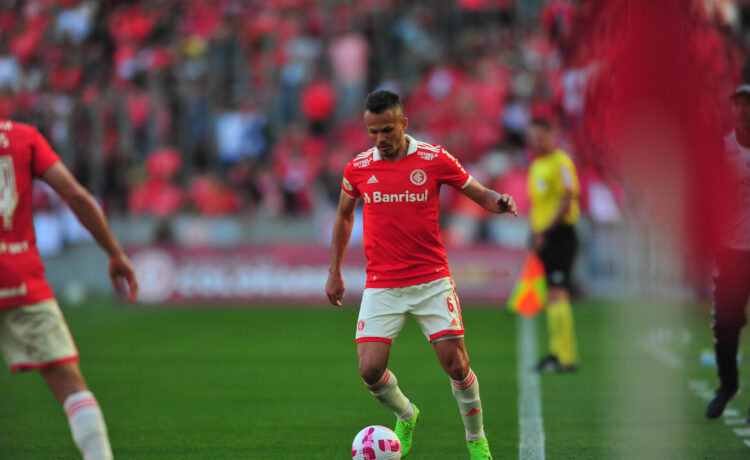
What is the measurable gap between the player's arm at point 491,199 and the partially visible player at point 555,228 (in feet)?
15.3

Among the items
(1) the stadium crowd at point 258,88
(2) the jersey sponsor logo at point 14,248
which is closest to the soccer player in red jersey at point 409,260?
(2) the jersey sponsor logo at point 14,248

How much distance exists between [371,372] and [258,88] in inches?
684

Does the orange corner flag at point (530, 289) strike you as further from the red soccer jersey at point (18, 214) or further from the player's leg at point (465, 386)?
the red soccer jersey at point (18, 214)

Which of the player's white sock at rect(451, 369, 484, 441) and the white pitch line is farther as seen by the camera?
the white pitch line

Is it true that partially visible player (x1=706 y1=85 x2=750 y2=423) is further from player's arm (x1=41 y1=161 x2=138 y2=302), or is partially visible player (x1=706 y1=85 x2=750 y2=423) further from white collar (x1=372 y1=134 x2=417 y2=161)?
player's arm (x1=41 y1=161 x2=138 y2=302)

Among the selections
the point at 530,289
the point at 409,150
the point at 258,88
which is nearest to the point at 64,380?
the point at 409,150

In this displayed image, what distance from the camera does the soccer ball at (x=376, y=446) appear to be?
6.18m

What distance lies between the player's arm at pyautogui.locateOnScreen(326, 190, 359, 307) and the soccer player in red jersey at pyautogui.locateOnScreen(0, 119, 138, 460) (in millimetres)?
1943

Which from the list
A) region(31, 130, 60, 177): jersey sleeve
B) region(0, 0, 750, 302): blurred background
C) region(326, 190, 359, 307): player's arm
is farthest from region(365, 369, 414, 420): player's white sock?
region(0, 0, 750, 302): blurred background

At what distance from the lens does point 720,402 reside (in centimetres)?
786

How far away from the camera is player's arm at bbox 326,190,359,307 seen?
6.42 m

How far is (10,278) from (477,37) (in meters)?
19.1

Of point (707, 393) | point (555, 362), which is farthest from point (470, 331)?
point (707, 393)

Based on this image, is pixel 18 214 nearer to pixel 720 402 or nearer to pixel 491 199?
pixel 491 199
